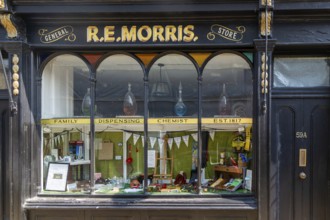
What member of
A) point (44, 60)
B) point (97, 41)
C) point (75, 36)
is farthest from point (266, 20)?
point (44, 60)

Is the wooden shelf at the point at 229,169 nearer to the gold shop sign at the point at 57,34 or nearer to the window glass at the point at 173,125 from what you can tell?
the window glass at the point at 173,125

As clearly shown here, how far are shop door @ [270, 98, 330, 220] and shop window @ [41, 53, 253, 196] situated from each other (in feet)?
1.70

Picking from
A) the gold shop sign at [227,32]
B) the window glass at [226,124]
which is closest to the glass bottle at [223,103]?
the window glass at [226,124]

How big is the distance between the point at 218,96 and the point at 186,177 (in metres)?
1.48

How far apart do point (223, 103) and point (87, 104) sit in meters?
2.31

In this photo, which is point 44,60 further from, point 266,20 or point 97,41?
point 266,20

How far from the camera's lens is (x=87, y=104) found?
5301mm

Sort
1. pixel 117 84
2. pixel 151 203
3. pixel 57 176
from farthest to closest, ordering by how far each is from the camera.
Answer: pixel 117 84, pixel 57 176, pixel 151 203

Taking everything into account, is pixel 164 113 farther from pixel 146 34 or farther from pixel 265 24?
pixel 265 24

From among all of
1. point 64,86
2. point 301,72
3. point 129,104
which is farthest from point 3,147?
point 301,72

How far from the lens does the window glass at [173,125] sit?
17.1 ft

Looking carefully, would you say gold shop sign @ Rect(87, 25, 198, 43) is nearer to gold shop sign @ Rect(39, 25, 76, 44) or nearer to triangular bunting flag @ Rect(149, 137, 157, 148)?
gold shop sign @ Rect(39, 25, 76, 44)

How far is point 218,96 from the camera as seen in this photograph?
5266 mm

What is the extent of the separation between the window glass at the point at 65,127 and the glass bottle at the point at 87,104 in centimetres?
4
